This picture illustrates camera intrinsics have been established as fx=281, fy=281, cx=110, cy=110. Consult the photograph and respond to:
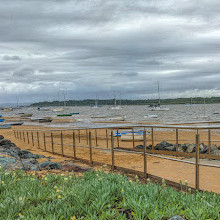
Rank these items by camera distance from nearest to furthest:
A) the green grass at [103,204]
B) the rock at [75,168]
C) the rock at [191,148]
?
the green grass at [103,204] < the rock at [75,168] < the rock at [191,148]

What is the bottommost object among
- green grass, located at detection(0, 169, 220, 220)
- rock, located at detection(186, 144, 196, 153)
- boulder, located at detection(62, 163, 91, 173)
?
rock, located at detection(186, 144, 196, 153)

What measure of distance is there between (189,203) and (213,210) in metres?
0.38

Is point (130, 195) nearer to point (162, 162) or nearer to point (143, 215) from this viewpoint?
point (143, 215)

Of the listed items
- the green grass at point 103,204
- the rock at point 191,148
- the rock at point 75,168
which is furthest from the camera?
the rock at point 191,148

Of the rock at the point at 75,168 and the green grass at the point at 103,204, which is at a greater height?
the green grass at the point at 103,204

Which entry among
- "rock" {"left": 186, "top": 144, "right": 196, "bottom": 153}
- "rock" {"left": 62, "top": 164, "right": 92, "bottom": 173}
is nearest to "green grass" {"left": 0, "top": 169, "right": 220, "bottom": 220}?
"rock" {"left": 62, "top": 164, "right": 92, "bottom": 173}

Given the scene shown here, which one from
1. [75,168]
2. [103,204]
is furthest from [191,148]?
[103,204]

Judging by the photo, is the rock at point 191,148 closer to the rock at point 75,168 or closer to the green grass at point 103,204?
the rock at point 75,168

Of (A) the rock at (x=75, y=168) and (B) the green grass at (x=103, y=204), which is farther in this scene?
(A) the rock at (x=75, y=168)

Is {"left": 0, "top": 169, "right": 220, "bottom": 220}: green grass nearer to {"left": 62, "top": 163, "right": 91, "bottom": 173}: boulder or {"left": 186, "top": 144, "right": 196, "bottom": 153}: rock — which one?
{"left": 62, "top": 163, "right": 91, "bottom": 173}: boulder

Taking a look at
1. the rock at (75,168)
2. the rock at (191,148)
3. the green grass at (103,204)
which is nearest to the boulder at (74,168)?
the rock at (75,168)

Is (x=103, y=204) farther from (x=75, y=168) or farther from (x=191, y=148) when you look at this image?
(x=191, y=148)

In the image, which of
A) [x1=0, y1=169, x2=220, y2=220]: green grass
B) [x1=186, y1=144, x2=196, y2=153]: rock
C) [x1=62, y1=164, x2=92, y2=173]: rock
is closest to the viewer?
[x1=0, y1=169, x2=220, y2=220]: green grass

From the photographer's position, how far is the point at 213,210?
10.5 feet
